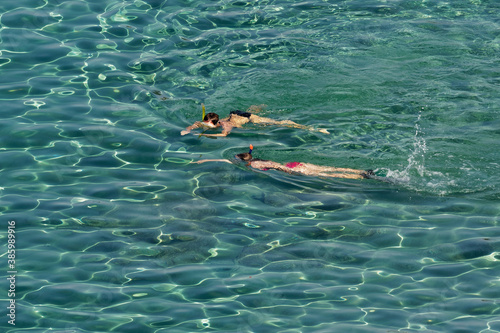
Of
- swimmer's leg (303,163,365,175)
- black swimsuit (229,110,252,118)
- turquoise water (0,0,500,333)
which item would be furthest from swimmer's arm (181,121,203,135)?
swimmer's leg (303,163,365,175)

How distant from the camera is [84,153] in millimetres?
9844

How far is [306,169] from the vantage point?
9367 mm

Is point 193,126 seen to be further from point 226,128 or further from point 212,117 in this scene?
point 226,128

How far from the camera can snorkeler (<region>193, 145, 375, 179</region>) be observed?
9.23 meters

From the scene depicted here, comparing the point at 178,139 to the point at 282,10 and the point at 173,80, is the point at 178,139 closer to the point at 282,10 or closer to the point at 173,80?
the point at 173,80

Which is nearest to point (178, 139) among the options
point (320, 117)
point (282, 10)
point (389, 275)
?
point (320, 117)

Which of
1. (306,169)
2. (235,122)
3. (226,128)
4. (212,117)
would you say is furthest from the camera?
(235,122)

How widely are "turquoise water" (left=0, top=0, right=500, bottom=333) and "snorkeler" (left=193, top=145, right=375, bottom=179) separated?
0.57 ft

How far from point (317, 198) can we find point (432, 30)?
251 inches

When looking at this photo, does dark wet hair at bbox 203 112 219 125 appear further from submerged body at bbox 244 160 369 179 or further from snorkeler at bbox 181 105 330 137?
submerged body at bbox 244 160 369 179

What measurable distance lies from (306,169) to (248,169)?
33.3 inches

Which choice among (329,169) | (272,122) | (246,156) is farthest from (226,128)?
(329,169)

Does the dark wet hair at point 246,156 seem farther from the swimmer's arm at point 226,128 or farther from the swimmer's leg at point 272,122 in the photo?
the swimmer's leg at point 272,122

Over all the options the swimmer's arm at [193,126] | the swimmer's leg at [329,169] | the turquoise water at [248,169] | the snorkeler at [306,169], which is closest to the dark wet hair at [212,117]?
the swimmer's arm at [193,126]
